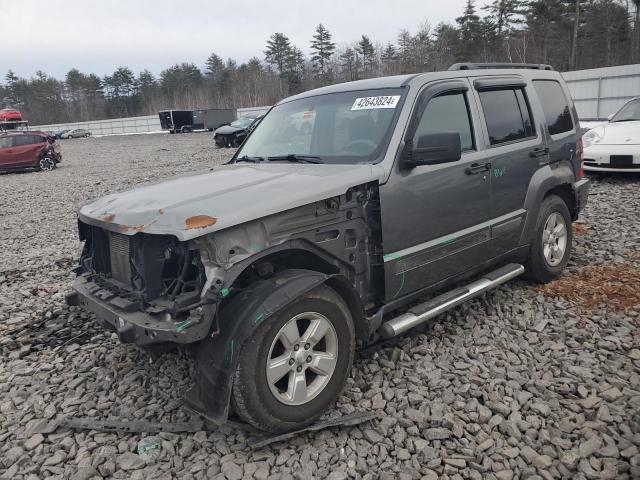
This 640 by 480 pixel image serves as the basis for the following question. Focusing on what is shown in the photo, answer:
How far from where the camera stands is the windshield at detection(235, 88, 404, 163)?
3.66 m

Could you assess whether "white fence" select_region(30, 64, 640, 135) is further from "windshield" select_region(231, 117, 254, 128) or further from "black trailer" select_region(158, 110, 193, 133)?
"black trailer" select_region(158, 110, 193, 133)

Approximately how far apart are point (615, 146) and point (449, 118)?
705cm

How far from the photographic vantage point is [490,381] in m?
3.48

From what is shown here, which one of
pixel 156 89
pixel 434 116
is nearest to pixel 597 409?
pixel 434 116

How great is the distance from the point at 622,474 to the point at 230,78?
278 feet

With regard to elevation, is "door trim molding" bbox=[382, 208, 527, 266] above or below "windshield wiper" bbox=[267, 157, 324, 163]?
below

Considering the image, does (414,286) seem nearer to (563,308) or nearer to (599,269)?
(563,308)

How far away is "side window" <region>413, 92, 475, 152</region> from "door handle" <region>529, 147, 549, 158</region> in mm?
915

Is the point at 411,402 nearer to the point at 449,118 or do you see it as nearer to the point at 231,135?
the point at 449,118

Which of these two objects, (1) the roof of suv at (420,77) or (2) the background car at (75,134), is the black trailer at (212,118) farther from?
(1) the roof of suv at (420,77)

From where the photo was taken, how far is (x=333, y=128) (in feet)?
13.1

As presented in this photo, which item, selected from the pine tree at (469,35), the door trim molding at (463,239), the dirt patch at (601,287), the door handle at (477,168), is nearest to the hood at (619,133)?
the dirt patch at (601,287)

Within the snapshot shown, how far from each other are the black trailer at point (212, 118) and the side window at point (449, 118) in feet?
156

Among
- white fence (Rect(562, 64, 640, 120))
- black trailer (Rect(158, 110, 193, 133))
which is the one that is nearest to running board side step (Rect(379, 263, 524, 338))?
white fence (Rect(562, 64, 640, 120))
